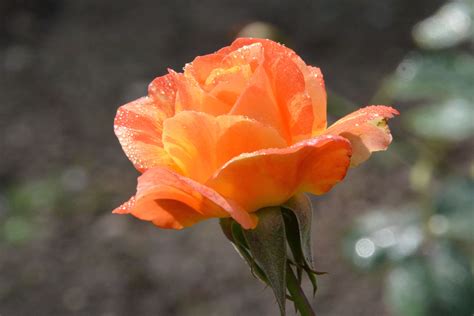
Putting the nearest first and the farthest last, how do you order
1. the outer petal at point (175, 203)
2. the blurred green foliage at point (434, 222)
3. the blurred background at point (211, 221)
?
the outer petal at point (175, 203)
the blurred green foliage at point (434, 222)
the blurred background at point (211, 221)

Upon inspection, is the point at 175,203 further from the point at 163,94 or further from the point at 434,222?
the point at 434,222

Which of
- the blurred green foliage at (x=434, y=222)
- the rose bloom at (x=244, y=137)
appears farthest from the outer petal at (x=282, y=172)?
the blurred green foliage at (x=434, y=222)

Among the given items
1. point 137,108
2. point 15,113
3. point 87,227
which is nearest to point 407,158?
point 87,227

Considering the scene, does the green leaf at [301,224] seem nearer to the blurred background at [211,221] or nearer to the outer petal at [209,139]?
the outer petal at [209,139]

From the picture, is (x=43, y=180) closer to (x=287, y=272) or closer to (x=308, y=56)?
(x=308, y=56)

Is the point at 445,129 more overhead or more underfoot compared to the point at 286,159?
more underfoot
